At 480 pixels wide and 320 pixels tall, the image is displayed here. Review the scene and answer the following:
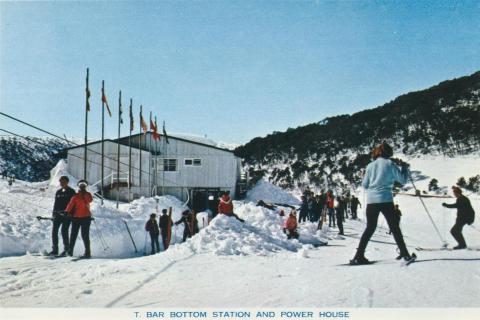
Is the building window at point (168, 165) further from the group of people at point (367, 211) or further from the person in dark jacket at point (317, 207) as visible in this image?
the group of people at point (367, 211)

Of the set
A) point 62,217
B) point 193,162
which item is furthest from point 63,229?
point 193,162

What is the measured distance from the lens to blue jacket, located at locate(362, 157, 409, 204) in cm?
469

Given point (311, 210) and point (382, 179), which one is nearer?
point (382, 179)

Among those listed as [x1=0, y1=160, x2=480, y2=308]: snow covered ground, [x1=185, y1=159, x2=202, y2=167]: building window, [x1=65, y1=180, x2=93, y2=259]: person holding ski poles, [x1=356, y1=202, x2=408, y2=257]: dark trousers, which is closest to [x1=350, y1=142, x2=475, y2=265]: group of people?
[x1=356, y1=202, x2=408, y2=257]: dark trousers

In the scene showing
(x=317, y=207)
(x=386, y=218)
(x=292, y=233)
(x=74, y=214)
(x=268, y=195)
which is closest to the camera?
(x=386, y=218)

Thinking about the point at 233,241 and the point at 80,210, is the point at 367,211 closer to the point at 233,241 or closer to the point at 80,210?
the point at 233,241

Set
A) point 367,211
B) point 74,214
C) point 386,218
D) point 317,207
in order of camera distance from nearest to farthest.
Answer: point 386,218 < point 367,211 < point 74,214 < point 317,207

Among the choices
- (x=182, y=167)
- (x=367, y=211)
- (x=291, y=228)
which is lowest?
(x=291, y=228)

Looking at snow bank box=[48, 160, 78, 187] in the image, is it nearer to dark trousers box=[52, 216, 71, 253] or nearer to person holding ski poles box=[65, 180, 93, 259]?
dark trousers box=[52, 216, 71, 253]

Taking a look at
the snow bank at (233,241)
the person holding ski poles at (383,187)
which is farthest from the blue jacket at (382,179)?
the snow bank at (233,241)

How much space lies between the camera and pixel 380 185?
15.5ft

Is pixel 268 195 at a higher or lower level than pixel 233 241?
higher

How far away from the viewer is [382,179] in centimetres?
470
